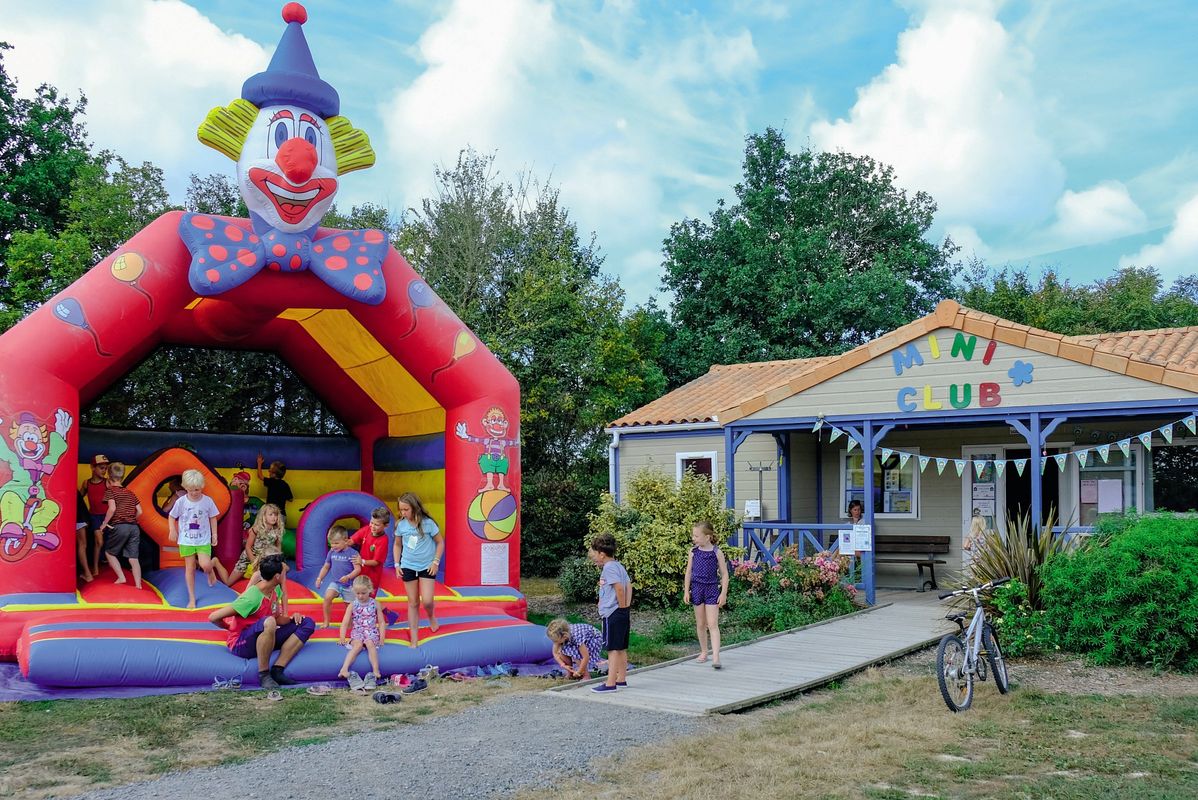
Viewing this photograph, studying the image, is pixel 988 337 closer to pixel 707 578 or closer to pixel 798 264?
pixel 707 578

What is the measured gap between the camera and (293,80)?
10367 mm

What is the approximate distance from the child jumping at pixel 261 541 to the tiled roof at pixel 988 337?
6715 mm

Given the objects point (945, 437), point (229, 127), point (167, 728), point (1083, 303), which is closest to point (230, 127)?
point (229, 127)

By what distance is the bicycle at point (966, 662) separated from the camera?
7.79 m

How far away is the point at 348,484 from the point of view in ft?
49.1

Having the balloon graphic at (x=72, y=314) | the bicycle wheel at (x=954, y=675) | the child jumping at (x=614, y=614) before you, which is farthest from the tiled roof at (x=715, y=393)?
the balloon graphic at (x=72, y=314)

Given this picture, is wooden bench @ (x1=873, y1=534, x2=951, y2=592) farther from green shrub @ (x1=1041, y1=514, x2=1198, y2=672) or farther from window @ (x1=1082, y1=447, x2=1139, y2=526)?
green shrub @ (x1=1041, y1=514, x2=1198, y2=672)

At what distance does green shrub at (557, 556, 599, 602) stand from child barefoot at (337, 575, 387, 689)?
18.9 feet

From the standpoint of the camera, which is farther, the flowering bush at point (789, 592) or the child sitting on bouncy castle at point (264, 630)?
the flowering bush at point (789, 592)

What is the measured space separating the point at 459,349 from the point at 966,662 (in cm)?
610

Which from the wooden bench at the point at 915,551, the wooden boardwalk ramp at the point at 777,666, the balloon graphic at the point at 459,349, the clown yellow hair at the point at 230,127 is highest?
the clown yellow hair at the point at 230,127

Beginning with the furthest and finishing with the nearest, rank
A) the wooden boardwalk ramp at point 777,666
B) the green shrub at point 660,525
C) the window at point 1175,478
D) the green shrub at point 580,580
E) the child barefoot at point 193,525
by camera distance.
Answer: the green shrub at point 580,580
the window at point 1175,478
the green shrub at point 660,525
the child barefoot at point 193,525
the wooden boardwalk ramp at point 777,666

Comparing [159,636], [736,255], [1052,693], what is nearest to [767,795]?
[1052,693]

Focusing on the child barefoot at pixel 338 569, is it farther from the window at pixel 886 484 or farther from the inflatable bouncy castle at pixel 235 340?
the window at pixel 886 484
